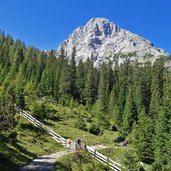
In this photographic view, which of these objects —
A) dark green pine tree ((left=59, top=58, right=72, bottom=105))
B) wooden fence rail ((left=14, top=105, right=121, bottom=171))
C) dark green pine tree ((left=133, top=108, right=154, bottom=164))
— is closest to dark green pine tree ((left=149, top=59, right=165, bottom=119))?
dark green pine tree ((left=59, top=58, right=72, bottom=105))

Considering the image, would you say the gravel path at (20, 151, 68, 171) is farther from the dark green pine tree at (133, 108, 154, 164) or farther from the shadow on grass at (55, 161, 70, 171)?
the dark green pine tree at (133, 108, 154, 164)

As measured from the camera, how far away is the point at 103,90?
10756 cm

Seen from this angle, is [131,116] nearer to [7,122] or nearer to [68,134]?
[68,134]

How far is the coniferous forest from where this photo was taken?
52247 millimetres

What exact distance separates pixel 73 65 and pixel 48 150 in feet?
267

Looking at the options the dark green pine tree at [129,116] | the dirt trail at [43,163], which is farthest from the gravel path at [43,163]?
the dark green pine tree at [129,116]

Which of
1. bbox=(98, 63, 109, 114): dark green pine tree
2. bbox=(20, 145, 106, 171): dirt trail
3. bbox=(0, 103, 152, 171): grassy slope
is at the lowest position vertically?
bbox=(20, 145, 106, 171): dirt trail

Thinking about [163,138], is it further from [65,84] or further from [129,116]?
[65,84]

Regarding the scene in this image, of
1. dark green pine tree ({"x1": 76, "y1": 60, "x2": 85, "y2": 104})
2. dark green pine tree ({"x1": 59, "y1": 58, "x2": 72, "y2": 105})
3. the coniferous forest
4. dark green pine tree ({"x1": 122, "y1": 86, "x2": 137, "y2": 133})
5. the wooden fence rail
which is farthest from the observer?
dark green pine tree ({"x1": 76, "y1": 60, "x2": 85, "y2": 104})

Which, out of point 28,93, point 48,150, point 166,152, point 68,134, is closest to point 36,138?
point 48,150

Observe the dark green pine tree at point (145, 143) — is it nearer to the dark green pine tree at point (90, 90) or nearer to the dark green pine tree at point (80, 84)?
the dark green pine tree at point (90, 90)

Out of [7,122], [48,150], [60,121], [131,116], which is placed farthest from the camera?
[131,116]

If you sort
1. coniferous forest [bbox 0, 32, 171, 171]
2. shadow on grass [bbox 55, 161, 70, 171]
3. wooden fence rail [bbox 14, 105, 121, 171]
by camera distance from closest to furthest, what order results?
1. shadow on grass [bbox 55, 161, 70, 171]
2. wooden fence rail [bbox 14, 105, 121, 171]
3. coniferous forest [bbox 0, 32, 171, 171]

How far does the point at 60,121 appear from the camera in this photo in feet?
235
